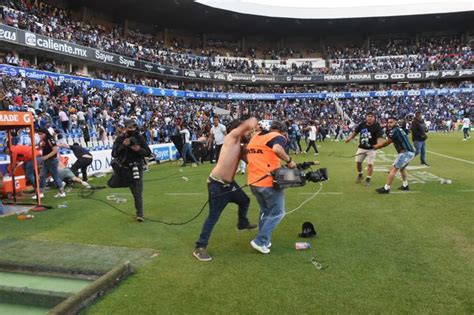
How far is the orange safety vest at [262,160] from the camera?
200 inches

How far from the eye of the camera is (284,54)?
58875 millimetres

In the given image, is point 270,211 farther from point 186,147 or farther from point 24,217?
point 186,147

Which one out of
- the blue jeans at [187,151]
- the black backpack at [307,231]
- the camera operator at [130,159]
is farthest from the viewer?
the blue jeans at [187,151]

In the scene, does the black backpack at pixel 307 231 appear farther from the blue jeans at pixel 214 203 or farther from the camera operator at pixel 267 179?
the blue jeans at pixel 214 203

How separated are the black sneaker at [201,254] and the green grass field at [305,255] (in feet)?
0.29

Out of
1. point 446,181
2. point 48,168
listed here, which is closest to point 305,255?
point 446,181

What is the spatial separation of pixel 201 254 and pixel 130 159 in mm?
2772

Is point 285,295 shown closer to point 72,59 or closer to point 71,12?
point 72,59

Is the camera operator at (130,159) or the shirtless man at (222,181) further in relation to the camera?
the camera operator at (130,159)

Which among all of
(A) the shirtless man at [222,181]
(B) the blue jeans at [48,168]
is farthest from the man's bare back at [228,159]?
(B) the blue jeans at [48,168]

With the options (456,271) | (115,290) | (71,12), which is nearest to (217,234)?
(115,290)

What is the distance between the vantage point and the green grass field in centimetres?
373

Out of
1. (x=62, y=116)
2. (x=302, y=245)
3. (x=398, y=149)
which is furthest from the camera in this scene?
(x=62, y=116)

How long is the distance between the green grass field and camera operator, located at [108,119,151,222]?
26.1 inches
